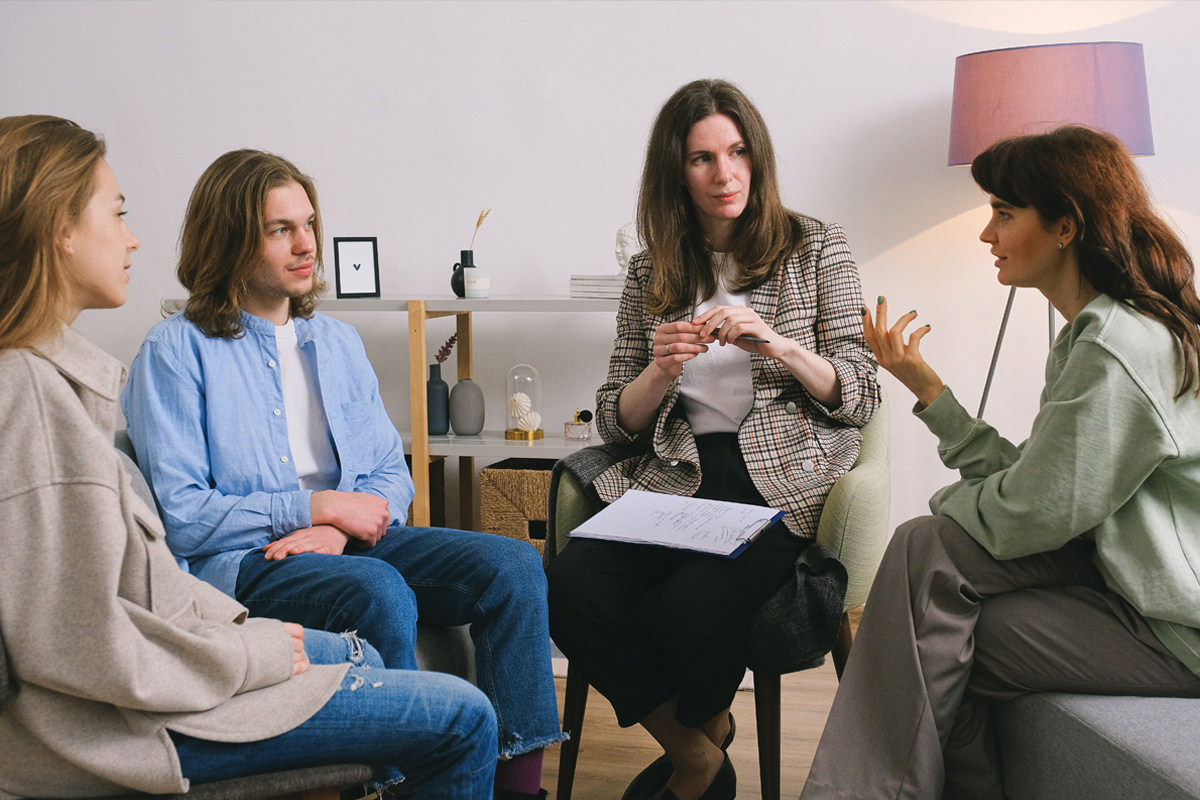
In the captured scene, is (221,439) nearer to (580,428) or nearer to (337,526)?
(337,526)

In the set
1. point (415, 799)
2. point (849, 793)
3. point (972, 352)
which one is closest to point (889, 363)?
point (849, 793)

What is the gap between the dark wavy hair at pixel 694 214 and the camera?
1.96 meters

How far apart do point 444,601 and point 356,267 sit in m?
1.69

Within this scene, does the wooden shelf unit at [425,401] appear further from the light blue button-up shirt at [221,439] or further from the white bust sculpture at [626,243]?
the light blue button-up shirt at [221,439]

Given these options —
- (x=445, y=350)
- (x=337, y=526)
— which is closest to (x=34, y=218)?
(x=337, y=526)

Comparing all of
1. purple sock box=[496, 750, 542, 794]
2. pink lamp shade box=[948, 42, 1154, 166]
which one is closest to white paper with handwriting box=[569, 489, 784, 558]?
purple sock box=[496, 750, 542, 794]

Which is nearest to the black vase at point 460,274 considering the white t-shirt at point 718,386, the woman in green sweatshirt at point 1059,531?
the white t-shirt at point 718,386

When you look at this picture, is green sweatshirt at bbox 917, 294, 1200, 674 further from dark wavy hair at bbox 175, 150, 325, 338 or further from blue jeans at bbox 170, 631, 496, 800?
dark wavy hair at bbox 175, 150, 325, 338

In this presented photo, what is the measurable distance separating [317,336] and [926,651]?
45.4 inches

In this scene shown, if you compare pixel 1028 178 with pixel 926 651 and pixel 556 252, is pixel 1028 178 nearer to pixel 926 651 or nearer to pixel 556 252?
pixel 926 651

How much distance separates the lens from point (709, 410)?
6.48ft

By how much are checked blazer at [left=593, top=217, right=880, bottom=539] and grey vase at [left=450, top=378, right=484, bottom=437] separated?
1.04 metres

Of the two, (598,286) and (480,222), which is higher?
(480,222)

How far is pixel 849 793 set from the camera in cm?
143
